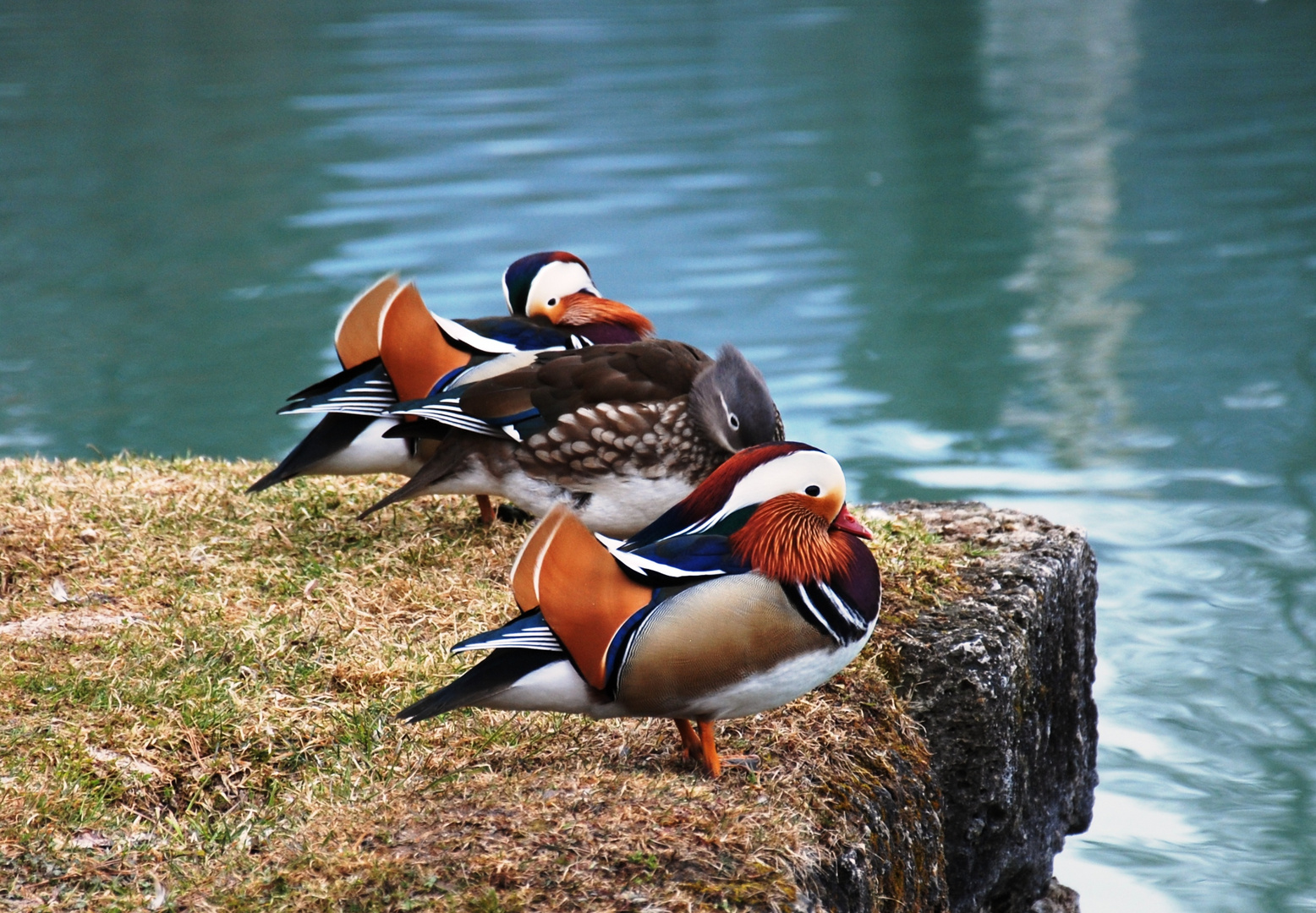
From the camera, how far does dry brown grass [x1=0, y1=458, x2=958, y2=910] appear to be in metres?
2.21

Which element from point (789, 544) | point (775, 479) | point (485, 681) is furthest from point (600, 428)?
point (485, 681)

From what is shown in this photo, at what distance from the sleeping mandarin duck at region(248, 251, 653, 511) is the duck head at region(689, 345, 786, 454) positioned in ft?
2.05

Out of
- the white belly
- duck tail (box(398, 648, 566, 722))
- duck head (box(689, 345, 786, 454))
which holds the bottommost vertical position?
the white belly

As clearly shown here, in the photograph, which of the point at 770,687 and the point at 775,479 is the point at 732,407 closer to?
the point at 775,479

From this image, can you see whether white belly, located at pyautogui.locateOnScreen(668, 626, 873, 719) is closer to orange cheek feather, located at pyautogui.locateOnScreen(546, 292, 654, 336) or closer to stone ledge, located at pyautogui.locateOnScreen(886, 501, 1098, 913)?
stone ledge, located at pyautogui.locateOnScreen(886, 501, 1098, 913)

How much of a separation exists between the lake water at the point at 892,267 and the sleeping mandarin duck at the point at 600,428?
2.32 meters

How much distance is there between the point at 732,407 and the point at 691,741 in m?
0.91

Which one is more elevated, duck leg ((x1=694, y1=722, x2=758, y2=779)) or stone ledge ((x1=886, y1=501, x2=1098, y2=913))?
duck leg ((x1=694, y1=722, x2=758, y2=779))

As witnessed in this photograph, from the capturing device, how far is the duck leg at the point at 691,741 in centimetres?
253

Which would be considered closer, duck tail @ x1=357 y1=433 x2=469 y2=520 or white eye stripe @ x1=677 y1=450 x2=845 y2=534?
white eye stripe @ x1=677 y1=450 x2=845 y2=534

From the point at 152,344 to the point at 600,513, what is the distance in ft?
23.3

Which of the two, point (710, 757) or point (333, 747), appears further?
point (333, 747)

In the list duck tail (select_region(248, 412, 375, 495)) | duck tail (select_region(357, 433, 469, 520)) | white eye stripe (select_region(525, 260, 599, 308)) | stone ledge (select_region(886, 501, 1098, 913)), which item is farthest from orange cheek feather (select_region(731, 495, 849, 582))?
white eye stripe (select_region(525, 260, 599, 308))

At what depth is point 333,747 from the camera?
276 cm
